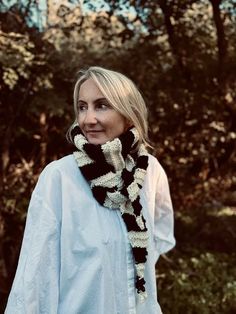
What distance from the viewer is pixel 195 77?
473 cm

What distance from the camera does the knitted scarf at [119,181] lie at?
2.01 metres

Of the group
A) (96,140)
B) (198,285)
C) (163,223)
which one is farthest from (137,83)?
(96,140)

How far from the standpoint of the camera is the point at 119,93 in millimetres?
2098

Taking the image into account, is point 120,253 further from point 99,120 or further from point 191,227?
point 191,227

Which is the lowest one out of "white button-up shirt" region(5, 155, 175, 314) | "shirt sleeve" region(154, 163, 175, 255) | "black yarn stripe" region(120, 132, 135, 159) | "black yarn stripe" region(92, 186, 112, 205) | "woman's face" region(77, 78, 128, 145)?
"shirt sleeve" region(154, 163, 175, 255)

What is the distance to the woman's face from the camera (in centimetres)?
207

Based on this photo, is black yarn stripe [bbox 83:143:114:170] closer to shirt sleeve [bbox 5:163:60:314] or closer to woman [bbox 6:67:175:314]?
woman [bbox 6:67:175:314]

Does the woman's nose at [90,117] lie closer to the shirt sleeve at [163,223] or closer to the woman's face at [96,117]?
the woman's face at [96,117]

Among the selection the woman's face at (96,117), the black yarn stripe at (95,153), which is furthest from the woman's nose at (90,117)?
the black yarn stripe at (95,153)

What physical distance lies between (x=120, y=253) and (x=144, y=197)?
35 cm

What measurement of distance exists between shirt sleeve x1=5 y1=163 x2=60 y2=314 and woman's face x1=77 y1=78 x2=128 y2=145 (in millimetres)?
301

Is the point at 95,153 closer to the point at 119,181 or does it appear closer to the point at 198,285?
the point at 119,181

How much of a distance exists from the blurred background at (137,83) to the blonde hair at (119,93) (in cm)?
173

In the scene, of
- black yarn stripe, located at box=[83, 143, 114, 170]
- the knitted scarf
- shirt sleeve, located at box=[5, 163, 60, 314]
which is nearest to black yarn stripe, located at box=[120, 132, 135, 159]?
the knitted scarf
